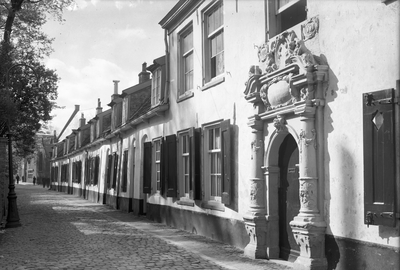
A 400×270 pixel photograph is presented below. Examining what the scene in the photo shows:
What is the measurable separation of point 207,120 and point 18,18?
12369 mm

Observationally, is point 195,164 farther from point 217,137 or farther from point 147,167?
point 147,167

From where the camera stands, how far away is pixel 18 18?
20.1m

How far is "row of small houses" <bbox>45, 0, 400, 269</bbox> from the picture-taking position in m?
6.01

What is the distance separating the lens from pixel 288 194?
861 centimetres

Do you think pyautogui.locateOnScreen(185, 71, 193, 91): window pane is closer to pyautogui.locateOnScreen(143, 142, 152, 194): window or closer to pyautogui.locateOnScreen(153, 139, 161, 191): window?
pyautogui.locateOnScreen(153, 139, 161, 191): window

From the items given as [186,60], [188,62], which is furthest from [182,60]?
[188,62]

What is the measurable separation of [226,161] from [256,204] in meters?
1.71

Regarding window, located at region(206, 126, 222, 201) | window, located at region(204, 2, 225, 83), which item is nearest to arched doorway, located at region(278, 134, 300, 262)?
window, located at region(206, 126, 222, 201)

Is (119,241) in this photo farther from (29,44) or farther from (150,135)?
(29,44)

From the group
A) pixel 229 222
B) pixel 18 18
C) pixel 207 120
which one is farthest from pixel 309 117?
pixel 18 18

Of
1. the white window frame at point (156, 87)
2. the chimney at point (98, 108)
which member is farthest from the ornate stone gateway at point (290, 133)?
the chimney at point (98, 108)

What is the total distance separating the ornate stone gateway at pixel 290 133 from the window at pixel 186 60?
4.62 metres

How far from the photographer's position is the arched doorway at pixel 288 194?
8344 mm

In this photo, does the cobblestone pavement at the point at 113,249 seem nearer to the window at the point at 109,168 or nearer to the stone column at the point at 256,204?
the stone column at the point at 256,204
